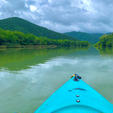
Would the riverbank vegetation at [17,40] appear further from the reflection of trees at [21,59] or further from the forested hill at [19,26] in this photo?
the forested hill at [19,26]

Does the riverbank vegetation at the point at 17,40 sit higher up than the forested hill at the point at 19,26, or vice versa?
the forested hill at the point at 19,26

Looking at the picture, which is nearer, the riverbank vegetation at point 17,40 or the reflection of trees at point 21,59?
the reflection of trees at point 21,59

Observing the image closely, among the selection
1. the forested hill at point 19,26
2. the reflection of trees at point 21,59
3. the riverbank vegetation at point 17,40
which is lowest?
the reflection of trees at point 21,59

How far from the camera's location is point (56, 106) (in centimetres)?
347

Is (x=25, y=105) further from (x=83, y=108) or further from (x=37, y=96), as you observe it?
(x=83, y=108)

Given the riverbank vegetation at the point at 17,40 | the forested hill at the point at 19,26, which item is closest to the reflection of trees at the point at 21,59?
the riverbank vegetation at the point at 17,40

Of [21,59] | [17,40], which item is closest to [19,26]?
[17,40]

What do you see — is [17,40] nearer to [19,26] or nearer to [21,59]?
[21,59]

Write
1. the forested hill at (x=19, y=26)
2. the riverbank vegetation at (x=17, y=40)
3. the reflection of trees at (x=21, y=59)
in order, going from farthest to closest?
the forested hill at (x=19, y=26), the riverbank vegetation at (x=17, y=40), the reflection of trees at (x=21, y=59)

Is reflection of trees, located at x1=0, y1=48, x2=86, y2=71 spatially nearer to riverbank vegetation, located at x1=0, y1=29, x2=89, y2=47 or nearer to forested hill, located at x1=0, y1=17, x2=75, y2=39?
riverbank vegetation, located at x1=0, y1=29, x2=89, y2=47

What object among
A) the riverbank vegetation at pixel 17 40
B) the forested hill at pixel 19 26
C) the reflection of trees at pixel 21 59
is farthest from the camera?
the forested hill at pixel 19 26

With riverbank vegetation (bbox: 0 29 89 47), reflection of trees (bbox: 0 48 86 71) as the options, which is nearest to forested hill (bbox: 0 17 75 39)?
riverbank vegetation (bbox: 0 29 89 47)

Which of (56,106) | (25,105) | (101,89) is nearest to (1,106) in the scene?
(25,105)

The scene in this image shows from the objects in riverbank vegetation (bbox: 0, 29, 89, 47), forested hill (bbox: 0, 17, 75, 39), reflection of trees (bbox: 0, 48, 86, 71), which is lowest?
reflection of trees (bbox: 0, 48, 86, 71)
